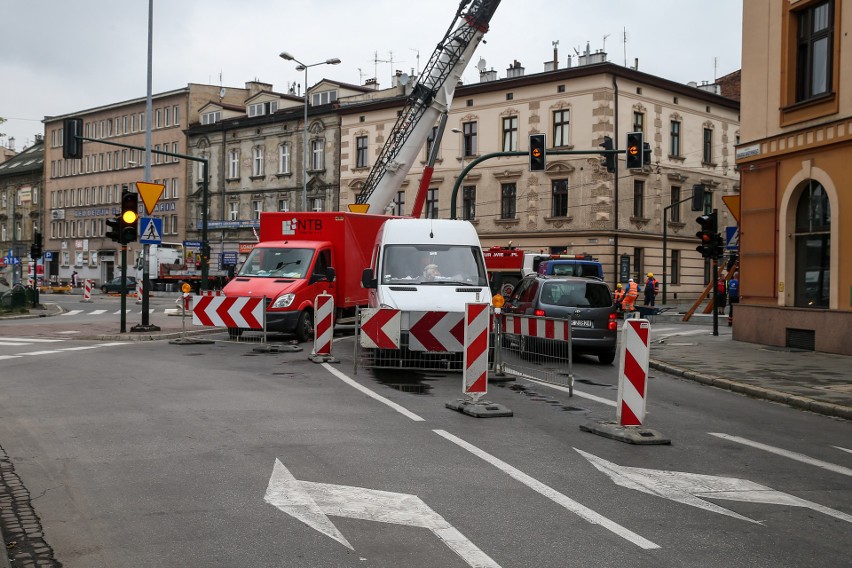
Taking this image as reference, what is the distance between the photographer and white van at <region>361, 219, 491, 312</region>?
14.9 metres

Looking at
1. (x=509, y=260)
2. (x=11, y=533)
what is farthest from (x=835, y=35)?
(x=509, y=260)

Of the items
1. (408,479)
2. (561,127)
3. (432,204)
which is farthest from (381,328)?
(432,204)

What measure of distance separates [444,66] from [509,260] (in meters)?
16.1

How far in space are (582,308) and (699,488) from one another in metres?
10.3

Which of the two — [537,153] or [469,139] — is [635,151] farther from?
[469,139]

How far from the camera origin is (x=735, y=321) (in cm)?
2183

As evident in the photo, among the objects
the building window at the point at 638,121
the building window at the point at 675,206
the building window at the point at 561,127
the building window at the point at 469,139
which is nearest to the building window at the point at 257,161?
the building window at the point at 469,139

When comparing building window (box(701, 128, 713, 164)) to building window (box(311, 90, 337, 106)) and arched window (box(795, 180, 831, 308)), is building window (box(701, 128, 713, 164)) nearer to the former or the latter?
building window (box(311, 90, 337, 106))

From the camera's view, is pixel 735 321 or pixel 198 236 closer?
pixel 735 321

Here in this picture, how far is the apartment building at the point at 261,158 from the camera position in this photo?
61.0m

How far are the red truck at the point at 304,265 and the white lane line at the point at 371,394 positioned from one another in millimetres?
4560

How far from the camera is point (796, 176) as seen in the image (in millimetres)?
19969

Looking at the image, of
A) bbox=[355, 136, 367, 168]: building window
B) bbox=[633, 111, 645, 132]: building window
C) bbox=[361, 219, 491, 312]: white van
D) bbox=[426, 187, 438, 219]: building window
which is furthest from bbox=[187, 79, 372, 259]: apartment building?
bbox=[361, 219, 491, 312]: white van

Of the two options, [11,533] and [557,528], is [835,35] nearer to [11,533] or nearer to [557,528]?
[557,528]
